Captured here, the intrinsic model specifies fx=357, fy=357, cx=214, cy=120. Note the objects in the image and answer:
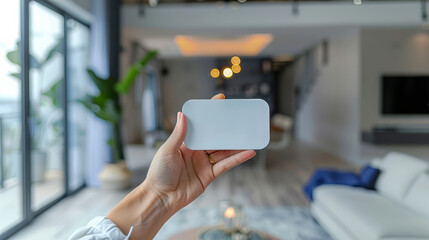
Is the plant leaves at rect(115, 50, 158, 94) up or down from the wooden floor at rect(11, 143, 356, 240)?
up

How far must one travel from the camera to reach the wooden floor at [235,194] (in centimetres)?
312

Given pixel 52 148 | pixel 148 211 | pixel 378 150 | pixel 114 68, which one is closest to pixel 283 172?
pixel 378 150

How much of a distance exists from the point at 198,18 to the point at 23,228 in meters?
3.83

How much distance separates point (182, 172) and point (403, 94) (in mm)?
6242

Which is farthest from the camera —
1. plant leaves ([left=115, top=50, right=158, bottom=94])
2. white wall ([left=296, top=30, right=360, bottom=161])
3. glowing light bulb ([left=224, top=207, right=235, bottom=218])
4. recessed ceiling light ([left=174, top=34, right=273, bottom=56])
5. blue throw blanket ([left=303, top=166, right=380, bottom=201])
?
recessed ceiling light ([left=174, top=34, right=273, bottom=56])

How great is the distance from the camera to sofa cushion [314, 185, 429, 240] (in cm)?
219

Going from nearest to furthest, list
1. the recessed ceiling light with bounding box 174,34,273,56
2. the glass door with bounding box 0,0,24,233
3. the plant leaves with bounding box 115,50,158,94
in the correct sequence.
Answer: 1. the glass door with bounding box 0,0,24,233
2. the plant leaves with bounding box 115,50,158,94
3. the recessed ceiling light with bounding box 174,34,273,56

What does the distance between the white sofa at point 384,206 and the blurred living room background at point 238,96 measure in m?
0.01

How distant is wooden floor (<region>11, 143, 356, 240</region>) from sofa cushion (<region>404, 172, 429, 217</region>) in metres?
1.30

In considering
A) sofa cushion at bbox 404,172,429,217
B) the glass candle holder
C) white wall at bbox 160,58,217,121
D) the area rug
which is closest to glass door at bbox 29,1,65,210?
the area rug

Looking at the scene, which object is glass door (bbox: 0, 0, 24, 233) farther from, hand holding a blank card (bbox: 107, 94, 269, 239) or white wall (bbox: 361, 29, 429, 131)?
white wall (bbox: 361, 29, 429, 131)

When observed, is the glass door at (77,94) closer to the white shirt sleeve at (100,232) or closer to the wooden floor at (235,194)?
the wooden floor at (235,194)

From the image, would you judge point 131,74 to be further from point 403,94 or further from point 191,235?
point 403,94

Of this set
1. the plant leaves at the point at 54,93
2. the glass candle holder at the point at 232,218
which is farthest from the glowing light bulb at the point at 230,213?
the plant leaves at the point at 54,93
